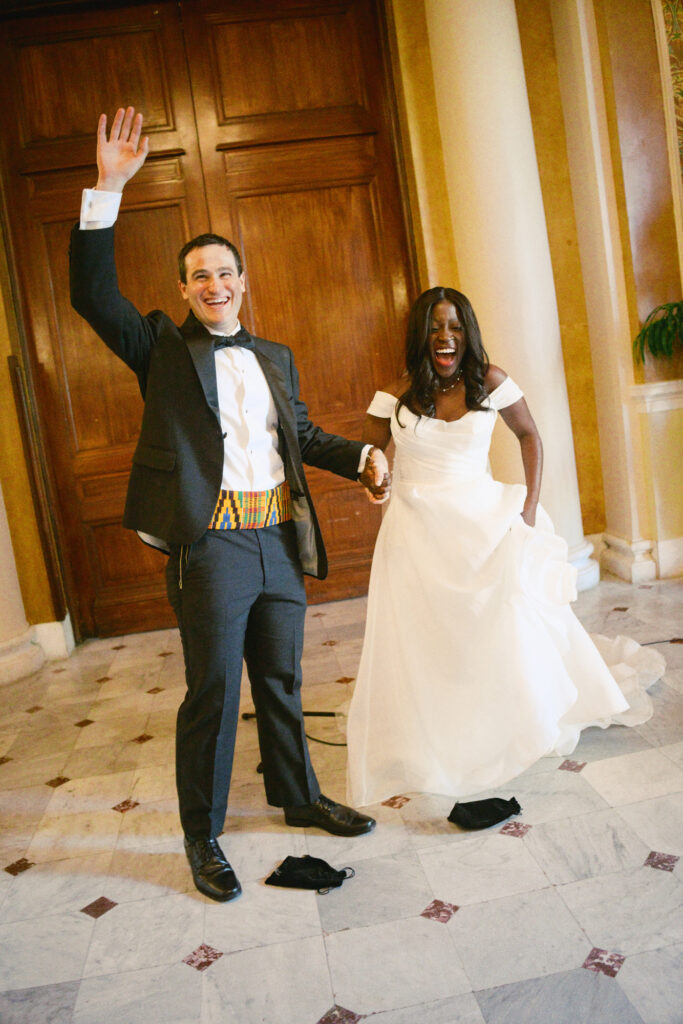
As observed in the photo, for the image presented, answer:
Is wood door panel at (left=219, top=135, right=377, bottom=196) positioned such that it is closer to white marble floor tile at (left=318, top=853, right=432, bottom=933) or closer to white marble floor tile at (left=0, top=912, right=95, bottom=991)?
white marble floor tile at (left=318, top=853, right=432, bottom=933)

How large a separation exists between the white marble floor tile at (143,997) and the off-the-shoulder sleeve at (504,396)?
2149mm

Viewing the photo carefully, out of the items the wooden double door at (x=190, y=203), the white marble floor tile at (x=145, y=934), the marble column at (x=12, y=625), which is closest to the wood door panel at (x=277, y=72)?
the wooden double door at (x=190, y=203)

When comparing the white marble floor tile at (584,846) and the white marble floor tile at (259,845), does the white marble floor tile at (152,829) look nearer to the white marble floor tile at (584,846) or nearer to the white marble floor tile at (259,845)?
the white marble floor tile at (259,845)

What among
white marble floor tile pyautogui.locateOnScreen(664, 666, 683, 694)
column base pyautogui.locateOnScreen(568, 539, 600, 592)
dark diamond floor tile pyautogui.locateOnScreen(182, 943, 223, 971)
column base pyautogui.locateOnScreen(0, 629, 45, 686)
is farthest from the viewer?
column base pyautogui.locateOnScreen(568, 539, 600, 592)

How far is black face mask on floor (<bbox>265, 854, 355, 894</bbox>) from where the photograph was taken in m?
2.58

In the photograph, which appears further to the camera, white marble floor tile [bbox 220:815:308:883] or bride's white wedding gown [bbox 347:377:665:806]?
bride's white wedding gown [bbox 347:377:665:806]

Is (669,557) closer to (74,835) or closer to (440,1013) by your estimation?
(74,835)

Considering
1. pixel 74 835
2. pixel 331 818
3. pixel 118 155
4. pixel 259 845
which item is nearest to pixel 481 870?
pixel 331 818

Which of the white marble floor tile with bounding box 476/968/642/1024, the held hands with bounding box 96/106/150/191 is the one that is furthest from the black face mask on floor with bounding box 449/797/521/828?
the held hands with bounding box 96/106/150/191

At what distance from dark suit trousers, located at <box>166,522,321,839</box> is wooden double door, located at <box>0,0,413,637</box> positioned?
11.4ft

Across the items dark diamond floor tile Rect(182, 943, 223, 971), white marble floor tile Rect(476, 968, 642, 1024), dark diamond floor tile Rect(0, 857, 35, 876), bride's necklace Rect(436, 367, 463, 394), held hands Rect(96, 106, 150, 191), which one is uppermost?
held hands Rect(96, 106, 150, 191)

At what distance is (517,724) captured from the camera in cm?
Answer: 292

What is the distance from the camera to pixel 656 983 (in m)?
1.97

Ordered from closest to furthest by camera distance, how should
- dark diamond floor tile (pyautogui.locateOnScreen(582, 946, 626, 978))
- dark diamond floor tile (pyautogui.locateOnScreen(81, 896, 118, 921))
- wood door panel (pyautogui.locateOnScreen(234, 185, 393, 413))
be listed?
1. dark diamond floor tile (pyautogui.locateOnScreen(582, 946, 626, 978))
2. dark diamond floor tile (pyautogui.locateOnScreen(81, 896, 118, 921))
3. wood door panel (pyautogui.locateOnScreen(234, 185, 393, 413))
